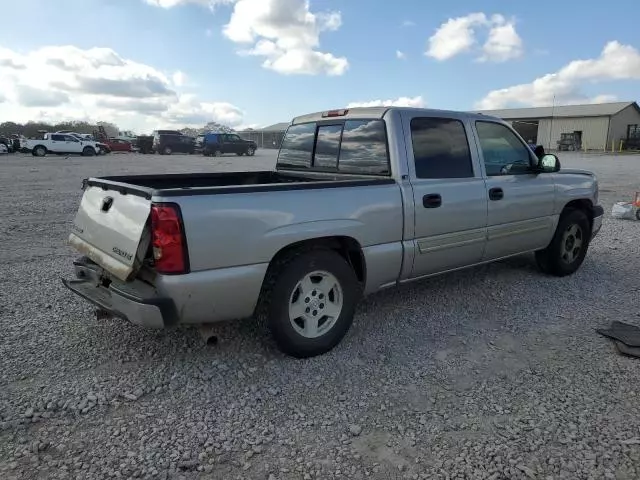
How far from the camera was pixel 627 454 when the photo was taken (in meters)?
2.54

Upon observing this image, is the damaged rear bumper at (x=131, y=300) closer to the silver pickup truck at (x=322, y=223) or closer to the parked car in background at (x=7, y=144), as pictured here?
the silver pickup truck at (x=322, y=223)

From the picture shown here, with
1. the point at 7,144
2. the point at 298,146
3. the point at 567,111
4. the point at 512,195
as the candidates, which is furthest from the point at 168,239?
the point at 567,111

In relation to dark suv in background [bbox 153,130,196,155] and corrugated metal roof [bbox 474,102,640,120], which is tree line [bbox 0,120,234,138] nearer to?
dark suv in background [bbox 153,130,196,155]

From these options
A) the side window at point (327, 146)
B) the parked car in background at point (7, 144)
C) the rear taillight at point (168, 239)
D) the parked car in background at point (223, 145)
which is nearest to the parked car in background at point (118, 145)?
the parked car in background at point (7, 144)

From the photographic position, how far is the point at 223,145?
36.5 meters

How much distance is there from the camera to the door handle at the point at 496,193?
15.2 ft

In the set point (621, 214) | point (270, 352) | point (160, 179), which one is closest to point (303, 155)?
point (160, 179)

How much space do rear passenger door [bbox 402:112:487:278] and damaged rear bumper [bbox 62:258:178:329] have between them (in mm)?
2153

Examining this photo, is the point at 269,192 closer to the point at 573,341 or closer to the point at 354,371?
the point at 354,371

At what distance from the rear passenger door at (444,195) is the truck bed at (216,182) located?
0.42m

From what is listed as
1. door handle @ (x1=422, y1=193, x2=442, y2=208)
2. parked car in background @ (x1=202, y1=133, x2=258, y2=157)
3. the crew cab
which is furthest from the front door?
the crew cab

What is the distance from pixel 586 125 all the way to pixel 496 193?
57.8 metres

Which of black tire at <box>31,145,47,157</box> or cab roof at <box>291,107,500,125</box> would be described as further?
black tire at <box>31,145,47,157</box>

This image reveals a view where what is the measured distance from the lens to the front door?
4.71 m
